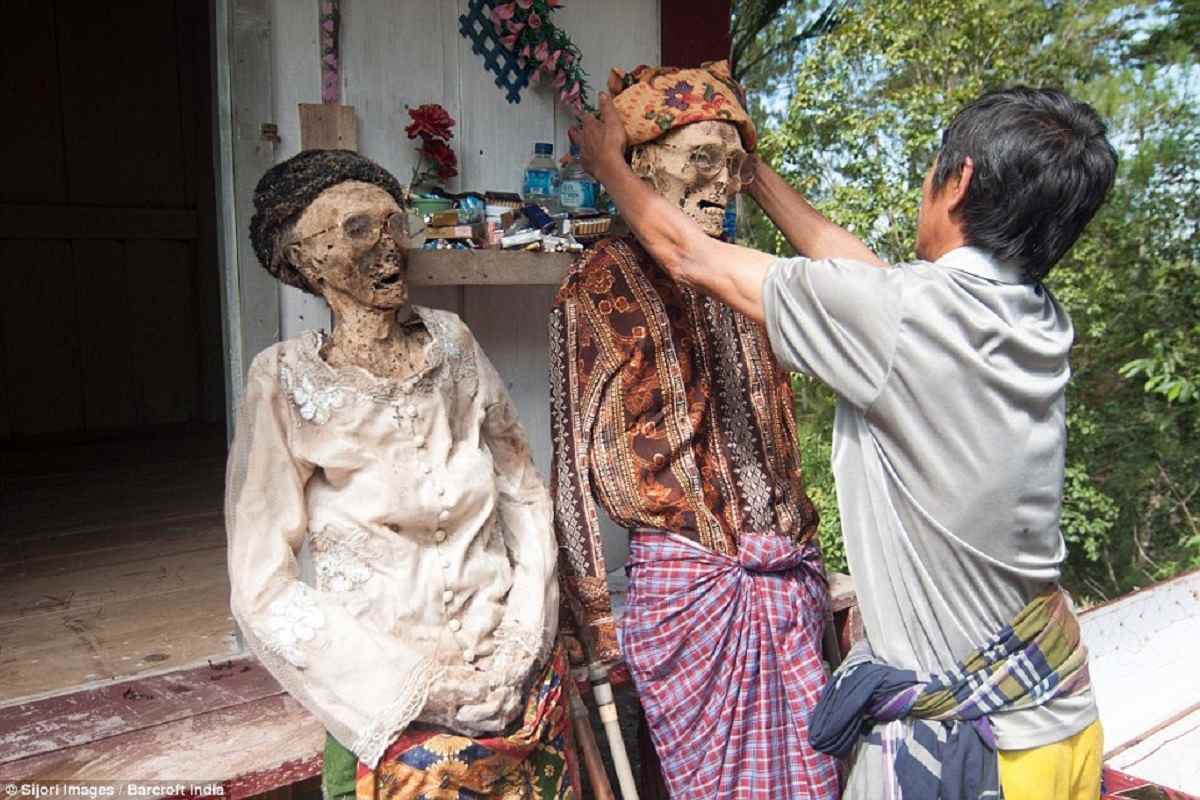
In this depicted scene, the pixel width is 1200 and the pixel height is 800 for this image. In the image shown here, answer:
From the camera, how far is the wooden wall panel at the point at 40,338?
22.1 feet

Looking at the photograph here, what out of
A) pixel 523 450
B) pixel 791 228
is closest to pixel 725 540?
pixel 523 450

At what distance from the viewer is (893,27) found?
791 centimetres

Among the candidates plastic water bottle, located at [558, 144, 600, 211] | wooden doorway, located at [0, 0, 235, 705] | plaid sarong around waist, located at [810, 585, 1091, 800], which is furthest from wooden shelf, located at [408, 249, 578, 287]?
wooden doorway, located at [0, 0, 235, 705]

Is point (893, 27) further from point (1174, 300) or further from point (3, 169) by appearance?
point (3, 169)

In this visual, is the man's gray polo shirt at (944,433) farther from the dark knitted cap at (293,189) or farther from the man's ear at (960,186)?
the dark knitted cap at (293,189)

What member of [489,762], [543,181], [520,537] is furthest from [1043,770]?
[543,181]

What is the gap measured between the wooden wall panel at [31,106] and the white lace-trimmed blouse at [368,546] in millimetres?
5764

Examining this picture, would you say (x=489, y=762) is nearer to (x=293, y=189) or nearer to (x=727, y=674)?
(x=727, y=674)

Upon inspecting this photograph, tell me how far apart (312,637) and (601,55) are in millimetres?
2343

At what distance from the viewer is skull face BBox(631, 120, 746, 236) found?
231cm

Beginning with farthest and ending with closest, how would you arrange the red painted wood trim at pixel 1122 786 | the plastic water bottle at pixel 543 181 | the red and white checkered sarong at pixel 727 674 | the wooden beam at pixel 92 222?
the wooden beam at pixel 92 222 → the plastic water bottle at pixel 543 181 → the red painted wood trim at pixel 1122 786 → the red and white checkered sarong at pixel 727 674

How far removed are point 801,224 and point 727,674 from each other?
1094mm

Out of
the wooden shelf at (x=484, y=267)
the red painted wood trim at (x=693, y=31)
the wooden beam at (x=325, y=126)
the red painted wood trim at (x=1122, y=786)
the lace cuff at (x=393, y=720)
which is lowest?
the red painted wood trim at (x=1122, y=786)

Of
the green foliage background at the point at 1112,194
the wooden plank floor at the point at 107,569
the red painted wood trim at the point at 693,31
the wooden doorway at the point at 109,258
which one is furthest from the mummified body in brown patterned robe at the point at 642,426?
the green foliage background at the point at 1112,194
